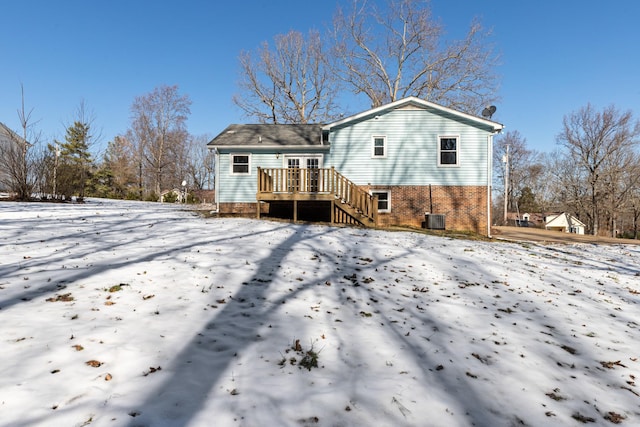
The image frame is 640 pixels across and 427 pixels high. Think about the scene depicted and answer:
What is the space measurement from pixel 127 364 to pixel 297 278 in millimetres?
2872

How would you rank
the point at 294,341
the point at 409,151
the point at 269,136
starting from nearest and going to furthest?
1. the point at 294,341
2. the point at 409,151
3. the point at 269,136

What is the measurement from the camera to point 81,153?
39.3 meters

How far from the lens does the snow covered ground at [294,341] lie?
2.31 meters

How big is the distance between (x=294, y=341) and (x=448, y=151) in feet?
46.8

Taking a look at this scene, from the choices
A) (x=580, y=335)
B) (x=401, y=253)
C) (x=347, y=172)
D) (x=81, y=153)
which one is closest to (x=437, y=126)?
(x=347, y=172)

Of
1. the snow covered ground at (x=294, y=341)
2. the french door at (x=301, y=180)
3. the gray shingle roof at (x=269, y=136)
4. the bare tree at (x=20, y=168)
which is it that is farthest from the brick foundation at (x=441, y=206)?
the bare tree at (x=20, y=168)

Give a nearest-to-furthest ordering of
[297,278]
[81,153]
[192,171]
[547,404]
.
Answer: [547,404]
[297,278]
[81,153]
[192,171]

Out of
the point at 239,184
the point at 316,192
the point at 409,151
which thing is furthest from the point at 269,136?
the point at 409,151

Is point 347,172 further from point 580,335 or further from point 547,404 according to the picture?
point 547,404

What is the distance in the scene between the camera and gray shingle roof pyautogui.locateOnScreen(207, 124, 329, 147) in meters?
15.8

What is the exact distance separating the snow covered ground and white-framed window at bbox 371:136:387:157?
9789mm

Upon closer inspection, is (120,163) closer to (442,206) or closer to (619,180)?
(442,206)

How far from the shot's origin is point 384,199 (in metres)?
15.6

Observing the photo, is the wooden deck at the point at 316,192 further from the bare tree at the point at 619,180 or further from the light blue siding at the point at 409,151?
the bare tree at the point at 619,180
